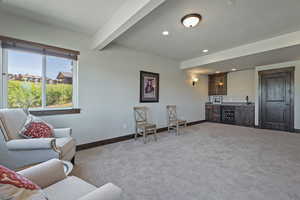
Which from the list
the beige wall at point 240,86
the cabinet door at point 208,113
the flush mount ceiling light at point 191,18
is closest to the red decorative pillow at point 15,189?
the flush mount ceiling light at point 191,18

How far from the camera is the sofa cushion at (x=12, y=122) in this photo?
6.40ft

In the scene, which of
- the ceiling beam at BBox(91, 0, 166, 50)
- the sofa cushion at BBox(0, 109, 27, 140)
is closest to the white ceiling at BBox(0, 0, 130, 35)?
the ceiling beam at BBox(91, 0, 166, 50)

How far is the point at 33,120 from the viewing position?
7.26 ft

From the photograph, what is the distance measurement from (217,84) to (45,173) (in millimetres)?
7031

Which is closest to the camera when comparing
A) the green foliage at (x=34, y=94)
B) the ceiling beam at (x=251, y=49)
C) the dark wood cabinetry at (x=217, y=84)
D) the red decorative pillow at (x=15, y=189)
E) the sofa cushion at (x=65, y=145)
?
the red decorative pillow at (x=15, y=189)

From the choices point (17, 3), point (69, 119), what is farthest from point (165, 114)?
point (17, 3)

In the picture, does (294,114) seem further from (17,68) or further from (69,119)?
(17,68)

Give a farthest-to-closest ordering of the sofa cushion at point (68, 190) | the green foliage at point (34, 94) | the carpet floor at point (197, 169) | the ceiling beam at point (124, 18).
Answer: the green foliage at point (34, 94) < the ceiling beam at point (124, 18) < the carpet floor at point (197, 169) < the sofa cushion at point (68, 190)

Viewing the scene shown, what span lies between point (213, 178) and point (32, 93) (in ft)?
11.3

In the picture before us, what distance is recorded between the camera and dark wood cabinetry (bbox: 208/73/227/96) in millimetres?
6598

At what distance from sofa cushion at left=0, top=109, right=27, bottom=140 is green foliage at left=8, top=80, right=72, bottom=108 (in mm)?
517

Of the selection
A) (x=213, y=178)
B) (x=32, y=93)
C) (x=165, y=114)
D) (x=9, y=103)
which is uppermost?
(x=32, y=93)

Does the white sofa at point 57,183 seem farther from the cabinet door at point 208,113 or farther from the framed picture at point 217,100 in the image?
the framed picture at point 217,100

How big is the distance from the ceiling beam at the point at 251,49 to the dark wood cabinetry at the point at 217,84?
233cm
